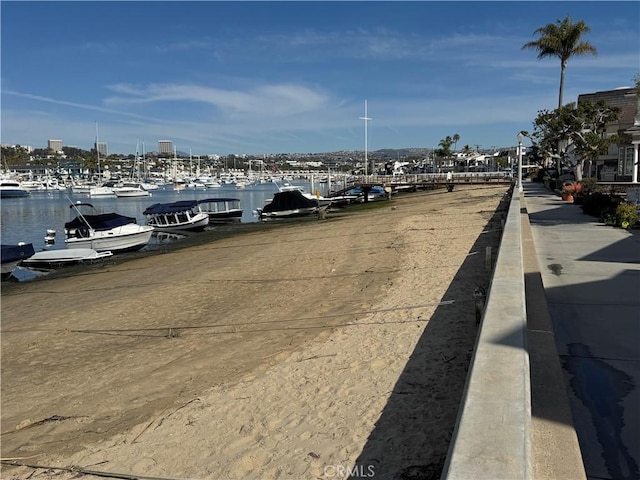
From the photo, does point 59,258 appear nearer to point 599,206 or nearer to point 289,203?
point 599,206

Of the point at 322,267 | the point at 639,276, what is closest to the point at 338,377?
the point at 639,276

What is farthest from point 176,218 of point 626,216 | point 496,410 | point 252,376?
point 496,410

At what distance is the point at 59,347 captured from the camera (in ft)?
32.1

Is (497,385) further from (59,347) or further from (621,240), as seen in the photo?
(621,240)

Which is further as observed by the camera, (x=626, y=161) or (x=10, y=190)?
(x=10, y=190)

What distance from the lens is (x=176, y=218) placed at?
40594mm

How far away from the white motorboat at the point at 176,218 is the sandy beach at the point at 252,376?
25609mm

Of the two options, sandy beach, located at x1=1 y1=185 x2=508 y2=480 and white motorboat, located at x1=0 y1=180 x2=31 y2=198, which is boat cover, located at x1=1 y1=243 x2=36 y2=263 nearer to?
sandy beach, located at x1=1 y1=185 x2=508 y2=480

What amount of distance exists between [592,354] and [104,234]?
1110 inches

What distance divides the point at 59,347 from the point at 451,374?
7.59 m

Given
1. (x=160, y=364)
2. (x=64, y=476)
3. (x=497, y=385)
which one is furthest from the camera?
(x=160, y=364)

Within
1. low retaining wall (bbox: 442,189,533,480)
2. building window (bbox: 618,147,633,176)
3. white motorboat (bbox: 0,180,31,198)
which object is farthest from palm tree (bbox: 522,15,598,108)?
white motorboat (bbox: 0,180,31,198)

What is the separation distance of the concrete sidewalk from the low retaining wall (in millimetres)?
518

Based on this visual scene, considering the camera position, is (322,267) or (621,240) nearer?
(621,240)
